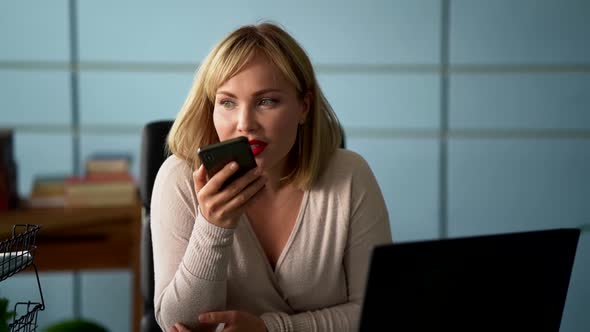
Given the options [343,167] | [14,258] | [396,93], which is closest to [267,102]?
[343,167]

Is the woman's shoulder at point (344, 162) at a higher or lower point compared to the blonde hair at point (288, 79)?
lower

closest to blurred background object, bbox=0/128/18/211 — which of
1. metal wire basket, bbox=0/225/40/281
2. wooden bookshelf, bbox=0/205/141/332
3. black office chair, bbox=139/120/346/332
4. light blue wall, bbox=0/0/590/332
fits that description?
wooden bookshelf, bbox=0/205/141/332

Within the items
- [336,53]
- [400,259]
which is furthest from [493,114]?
[400,259]

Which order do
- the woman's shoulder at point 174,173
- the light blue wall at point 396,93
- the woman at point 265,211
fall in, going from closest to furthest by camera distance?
the woman at point 265,211, the woman's shoulder at point 174,173, the light blue wall at point 396,93

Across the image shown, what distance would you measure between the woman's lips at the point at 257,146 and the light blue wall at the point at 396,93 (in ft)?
5.54

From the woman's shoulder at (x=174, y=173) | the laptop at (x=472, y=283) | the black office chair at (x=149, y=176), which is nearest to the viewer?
the laptop at (x=472, y=283)

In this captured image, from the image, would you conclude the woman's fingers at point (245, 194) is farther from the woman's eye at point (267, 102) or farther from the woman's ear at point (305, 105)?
the woman's ear at point (305, 105)

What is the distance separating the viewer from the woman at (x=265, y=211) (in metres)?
1.51

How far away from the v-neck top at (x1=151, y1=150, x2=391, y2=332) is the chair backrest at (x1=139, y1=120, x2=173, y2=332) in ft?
0.75

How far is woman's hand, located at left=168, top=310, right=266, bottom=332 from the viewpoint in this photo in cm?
145

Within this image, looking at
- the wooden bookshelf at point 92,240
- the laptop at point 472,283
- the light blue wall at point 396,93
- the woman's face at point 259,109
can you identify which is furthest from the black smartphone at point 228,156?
the light blue wall at point 396,93

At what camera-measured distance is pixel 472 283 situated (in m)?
1.00

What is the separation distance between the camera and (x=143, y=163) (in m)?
1.95

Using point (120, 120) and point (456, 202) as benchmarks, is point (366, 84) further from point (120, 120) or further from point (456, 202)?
point (120, 120)
